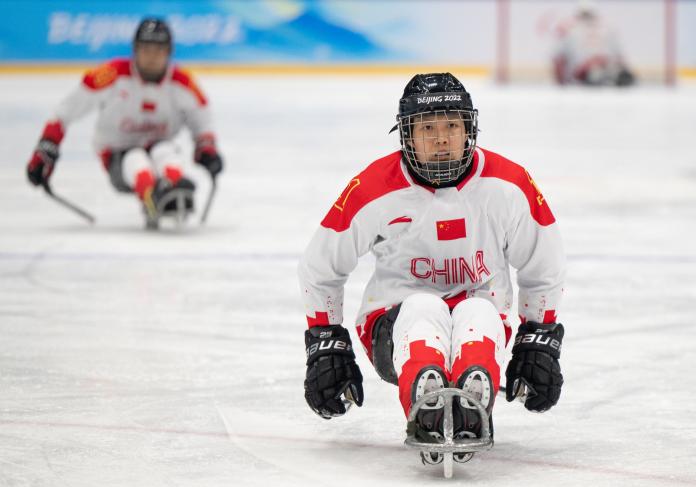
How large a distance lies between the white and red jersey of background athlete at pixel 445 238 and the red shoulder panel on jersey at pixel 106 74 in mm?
3524

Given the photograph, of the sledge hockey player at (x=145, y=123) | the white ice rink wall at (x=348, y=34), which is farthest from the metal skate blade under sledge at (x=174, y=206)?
the white ice rink wall at (x=348, y=34)

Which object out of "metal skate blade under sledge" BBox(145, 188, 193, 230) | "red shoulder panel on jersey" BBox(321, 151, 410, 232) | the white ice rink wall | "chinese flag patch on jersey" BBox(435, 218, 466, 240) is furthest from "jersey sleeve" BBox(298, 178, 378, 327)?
the white ice rink wall

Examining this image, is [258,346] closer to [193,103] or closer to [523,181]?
[523,181]

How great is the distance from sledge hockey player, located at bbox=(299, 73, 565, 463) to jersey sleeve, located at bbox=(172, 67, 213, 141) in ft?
11.4

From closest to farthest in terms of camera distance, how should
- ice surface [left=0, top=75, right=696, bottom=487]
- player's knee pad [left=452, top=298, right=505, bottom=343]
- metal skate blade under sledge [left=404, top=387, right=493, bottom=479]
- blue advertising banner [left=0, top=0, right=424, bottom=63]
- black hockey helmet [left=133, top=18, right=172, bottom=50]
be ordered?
metal skate blade under sledge [left=404, top=387, right=493, bottom=479]
player's knee pad [left=452, top=298, right=505, bottom=343]
ice surface [left=0, top=75, right=696, bottom=487]
black hockey helmet [left=133, top=18, right=172, bottom=50]
blue advertising banner [left=0, top=0, right=424, bottom=63]

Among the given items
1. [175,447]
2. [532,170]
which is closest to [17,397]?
[175,447]

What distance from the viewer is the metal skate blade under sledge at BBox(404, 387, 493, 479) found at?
2334mm

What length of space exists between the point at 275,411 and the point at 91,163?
19.4 ft

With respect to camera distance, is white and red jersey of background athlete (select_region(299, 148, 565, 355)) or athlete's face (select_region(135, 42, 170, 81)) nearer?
white and red jersey of background athlete (select_region(299, 148, 565, 355))

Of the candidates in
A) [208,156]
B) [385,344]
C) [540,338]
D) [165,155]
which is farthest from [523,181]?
[208,156]

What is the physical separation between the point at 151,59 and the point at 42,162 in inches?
26.2

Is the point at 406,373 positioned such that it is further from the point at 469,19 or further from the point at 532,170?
the point at 469,19

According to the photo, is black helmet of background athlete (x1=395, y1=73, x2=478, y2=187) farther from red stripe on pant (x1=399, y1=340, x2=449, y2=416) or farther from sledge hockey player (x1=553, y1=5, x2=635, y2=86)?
sledge hockey player (x1=553, y1=5, x2=635, y2=86)

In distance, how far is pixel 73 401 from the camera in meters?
3.06
